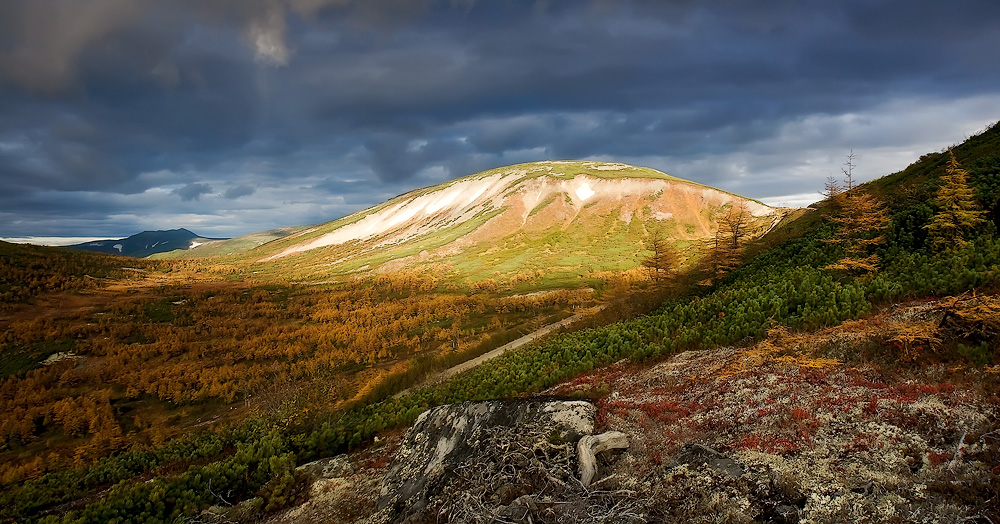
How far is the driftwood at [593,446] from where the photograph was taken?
27.8ft

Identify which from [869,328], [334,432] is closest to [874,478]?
[869,328]

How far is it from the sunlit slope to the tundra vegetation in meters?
34.2

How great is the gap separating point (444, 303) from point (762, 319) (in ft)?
185

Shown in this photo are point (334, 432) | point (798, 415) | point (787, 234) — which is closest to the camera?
point (798, 415)

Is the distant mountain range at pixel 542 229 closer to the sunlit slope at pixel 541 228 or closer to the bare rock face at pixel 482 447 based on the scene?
the sunlit slope at pixel 541 228

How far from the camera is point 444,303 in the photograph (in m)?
69.5

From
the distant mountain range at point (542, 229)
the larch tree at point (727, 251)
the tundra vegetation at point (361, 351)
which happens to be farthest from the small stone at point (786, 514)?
the distant mountain range at point (542, 229)

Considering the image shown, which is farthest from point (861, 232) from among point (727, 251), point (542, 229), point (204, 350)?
point (542, 229)

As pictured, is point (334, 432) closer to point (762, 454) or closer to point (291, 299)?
point (762, 454)

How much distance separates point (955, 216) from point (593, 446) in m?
19.0

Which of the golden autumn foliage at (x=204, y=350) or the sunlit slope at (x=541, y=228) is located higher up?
the sunlit slope at (x=541, y=228)

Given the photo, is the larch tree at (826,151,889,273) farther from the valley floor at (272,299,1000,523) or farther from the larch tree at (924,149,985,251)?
the valley floor at (272,299,1000,523)

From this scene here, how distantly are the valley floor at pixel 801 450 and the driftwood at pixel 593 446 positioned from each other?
0.77ft

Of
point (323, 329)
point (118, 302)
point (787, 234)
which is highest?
point (787, 234)
